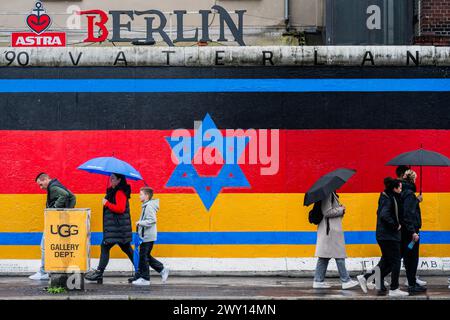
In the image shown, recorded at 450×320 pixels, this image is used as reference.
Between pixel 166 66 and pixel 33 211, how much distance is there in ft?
11.7

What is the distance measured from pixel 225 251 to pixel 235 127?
2251mm

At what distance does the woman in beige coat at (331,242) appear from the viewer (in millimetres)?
13609

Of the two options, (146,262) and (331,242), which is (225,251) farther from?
(331,242)

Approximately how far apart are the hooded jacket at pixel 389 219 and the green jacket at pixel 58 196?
5.11 m

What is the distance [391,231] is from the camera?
12969 mm

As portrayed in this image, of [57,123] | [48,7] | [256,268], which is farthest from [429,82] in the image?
[48,7]

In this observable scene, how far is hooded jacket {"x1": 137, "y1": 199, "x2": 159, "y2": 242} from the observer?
14.0m

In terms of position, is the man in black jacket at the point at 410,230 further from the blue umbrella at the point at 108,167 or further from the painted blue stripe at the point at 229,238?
the blue umbrella at the point at 108,167

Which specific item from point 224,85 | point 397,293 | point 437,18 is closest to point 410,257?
point 397,293

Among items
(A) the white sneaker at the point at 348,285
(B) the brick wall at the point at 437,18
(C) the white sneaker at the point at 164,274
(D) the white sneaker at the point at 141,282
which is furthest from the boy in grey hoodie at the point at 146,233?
(B) the brick wall at the point at 437,18

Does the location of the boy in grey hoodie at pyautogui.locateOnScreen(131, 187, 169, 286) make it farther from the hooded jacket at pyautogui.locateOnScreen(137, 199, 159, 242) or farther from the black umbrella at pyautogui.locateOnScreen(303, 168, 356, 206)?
the black umbrella at pyautogui.locateOnScreen(303, 168, 356, 206)

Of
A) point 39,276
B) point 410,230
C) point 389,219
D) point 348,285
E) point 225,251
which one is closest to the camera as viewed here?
point 389,219

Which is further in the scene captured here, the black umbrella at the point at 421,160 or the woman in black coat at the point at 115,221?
the woman in black coat at the point at 115,221

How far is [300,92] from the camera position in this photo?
622 inches
